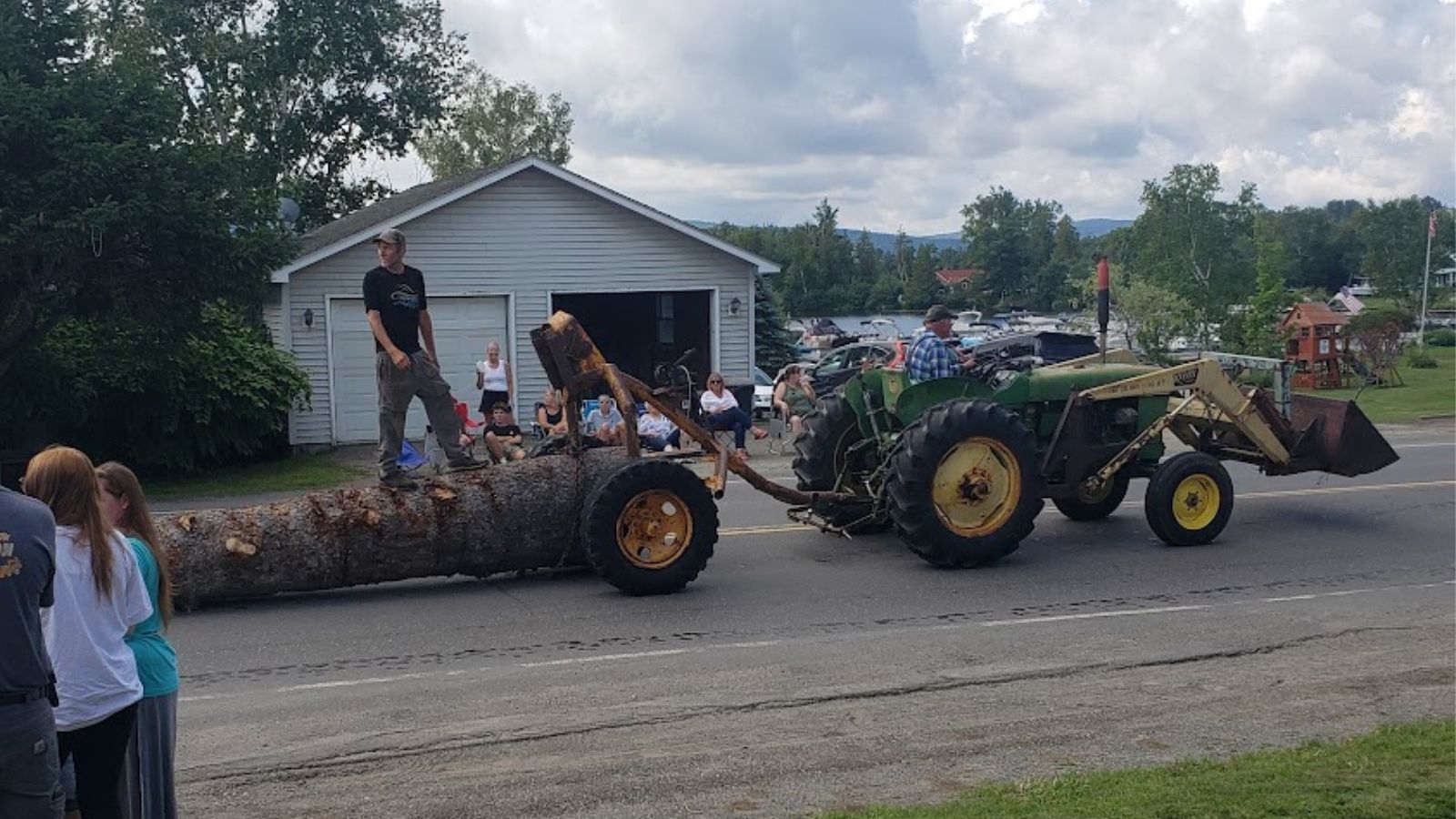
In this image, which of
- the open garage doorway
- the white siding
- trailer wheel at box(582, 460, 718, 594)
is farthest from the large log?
the open garage doorway

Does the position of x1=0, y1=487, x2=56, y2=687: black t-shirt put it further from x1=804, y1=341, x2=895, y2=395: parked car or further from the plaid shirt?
x1=804, y1=341, x2=895, y2=395: parked car

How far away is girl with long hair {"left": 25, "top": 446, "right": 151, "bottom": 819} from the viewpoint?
16.0 ft

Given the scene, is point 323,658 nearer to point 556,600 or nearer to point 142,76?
point 556,600

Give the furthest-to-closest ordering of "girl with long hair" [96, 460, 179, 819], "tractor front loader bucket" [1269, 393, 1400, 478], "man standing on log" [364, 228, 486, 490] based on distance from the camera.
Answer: "tractor front loader bucket" [1269, 393, 1400, 478], "man standing on log" [364, 228, 486, 490], "girl with long hair" [96, 460, 179, 819]

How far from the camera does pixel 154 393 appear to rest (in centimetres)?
1881

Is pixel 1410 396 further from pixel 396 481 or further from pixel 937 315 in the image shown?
pixel 396 481

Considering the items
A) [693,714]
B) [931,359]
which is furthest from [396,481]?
[931,359]

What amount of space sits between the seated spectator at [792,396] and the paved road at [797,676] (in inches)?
405

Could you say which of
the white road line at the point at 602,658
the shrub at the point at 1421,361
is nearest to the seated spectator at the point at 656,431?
the white road line at the point at 602,658

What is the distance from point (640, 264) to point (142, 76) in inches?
394

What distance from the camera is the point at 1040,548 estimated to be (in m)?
12.4

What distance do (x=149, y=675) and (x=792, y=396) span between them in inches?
771

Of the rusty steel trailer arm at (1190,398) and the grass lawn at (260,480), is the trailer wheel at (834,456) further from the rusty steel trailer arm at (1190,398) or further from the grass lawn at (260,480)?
the grass lawn at (260,480)

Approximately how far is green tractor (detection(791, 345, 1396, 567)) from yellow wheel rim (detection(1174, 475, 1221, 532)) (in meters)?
0.01
